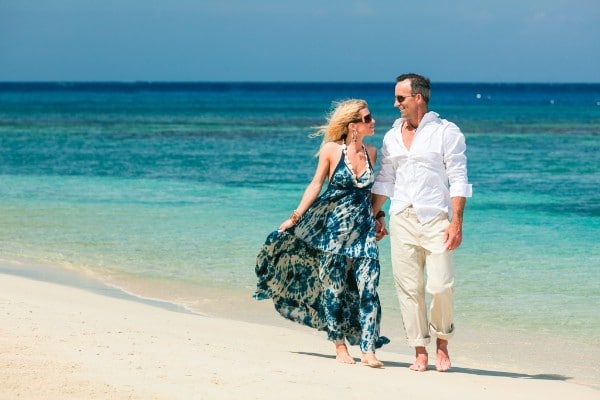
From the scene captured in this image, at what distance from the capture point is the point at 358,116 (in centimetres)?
566

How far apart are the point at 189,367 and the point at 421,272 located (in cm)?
138

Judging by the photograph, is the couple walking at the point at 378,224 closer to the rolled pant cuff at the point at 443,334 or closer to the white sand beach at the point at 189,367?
the rolled pant cuff at the point at 443,334

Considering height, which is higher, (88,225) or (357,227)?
(357,227)

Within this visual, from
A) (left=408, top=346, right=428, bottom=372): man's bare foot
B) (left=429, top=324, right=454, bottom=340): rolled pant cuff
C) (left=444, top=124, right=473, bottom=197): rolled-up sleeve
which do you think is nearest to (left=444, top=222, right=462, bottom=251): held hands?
(left=444, top=124, right=473, bottom=197): rolled-up sleeve

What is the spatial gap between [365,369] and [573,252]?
21.8 ft

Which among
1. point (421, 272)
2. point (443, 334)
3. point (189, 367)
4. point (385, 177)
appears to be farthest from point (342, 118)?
point (189, 367)

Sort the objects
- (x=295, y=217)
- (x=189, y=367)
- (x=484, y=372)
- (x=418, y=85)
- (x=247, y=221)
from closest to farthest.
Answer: (x=189, y=367) < (x=418, y=85) < (x=295, y=217) < (x=484, y=372) < (x=247, y=221)

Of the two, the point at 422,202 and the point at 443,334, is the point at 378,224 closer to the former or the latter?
the point at 422,202

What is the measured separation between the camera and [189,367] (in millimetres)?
5168

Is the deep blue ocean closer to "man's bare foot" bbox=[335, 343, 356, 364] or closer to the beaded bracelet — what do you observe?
"man's bare foot" bbox=[335, 343, 356, 364]

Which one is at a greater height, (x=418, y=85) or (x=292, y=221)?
(x=418, y=85)

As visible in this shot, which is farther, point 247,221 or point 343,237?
point 247,221

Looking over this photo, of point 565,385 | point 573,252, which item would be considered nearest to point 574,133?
point 573,252

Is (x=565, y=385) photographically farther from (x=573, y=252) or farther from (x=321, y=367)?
(x=573, y=252)
